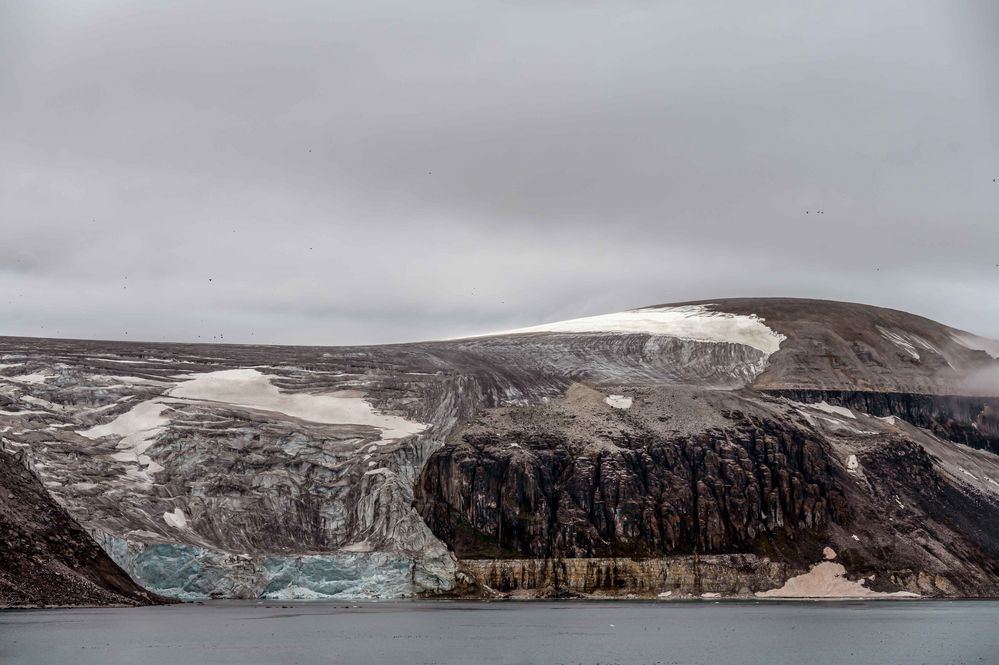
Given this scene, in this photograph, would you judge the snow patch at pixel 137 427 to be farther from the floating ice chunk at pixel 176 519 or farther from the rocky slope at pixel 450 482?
the floating ice chunk at pixel 176 519

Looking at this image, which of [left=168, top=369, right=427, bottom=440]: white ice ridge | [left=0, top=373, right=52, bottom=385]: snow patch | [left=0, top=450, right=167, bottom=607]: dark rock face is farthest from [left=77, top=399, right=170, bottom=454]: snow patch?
[left=0, top=450, right=167, bottom=607]: dark rock face

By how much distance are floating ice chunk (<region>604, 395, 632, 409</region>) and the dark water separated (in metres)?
46.5

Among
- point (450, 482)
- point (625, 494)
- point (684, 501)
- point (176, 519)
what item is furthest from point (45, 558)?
point (684, 501)

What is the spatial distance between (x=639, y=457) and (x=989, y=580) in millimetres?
43045

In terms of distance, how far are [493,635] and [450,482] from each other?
59.5 m

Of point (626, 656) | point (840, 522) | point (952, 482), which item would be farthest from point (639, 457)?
point (626, 656)

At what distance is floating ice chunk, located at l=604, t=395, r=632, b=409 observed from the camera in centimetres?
17154

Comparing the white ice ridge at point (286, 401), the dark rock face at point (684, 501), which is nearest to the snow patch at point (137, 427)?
the white ice ridge at point (286, 401)

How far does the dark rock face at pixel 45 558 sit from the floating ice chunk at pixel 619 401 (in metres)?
69.0

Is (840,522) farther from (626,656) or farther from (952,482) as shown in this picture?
(626,656)

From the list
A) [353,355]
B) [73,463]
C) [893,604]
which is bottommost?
[893,604]

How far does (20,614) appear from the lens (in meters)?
102

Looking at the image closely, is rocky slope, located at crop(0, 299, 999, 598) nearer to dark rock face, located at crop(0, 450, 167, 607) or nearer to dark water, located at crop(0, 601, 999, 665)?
dark rock face, located at crop(0, 450, 167, 607)

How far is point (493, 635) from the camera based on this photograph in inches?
3799
